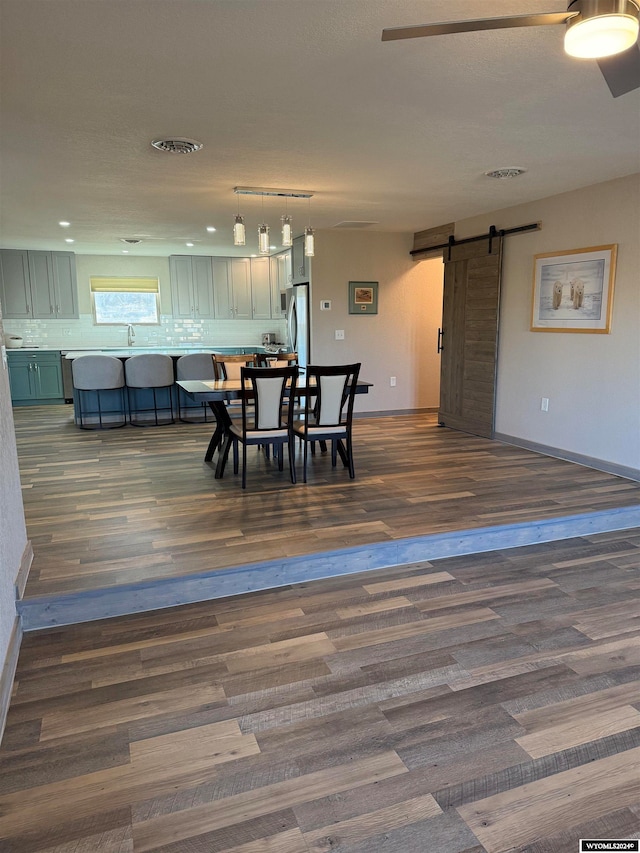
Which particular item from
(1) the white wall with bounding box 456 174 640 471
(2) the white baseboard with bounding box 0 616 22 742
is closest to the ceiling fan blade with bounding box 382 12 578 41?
(2) the white baseboard with bounding box 0 616 22 742

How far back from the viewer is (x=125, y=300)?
31.1 ft

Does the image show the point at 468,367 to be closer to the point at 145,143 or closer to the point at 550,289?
the point at 550,289

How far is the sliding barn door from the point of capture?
19.6 ft

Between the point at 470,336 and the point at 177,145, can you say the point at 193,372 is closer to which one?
the point at 470,336

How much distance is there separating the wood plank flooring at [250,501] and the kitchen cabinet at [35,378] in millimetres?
3159

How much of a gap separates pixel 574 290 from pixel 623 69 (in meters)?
3.37

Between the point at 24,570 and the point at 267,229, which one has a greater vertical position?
the point at 267,229

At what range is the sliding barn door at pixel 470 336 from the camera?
5965 mm

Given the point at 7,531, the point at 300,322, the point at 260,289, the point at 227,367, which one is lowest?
the point at 7,531

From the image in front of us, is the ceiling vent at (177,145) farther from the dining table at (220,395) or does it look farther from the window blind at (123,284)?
the window blind at (123,284)

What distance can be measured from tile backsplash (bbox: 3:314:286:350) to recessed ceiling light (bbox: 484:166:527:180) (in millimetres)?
5814

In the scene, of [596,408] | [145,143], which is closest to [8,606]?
[145,143]

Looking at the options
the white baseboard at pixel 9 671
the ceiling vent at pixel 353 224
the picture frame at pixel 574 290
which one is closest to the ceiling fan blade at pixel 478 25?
the white baseboard at pixel 9 671

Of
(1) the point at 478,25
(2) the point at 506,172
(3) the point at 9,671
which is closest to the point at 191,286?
(2) the point at 506,172
